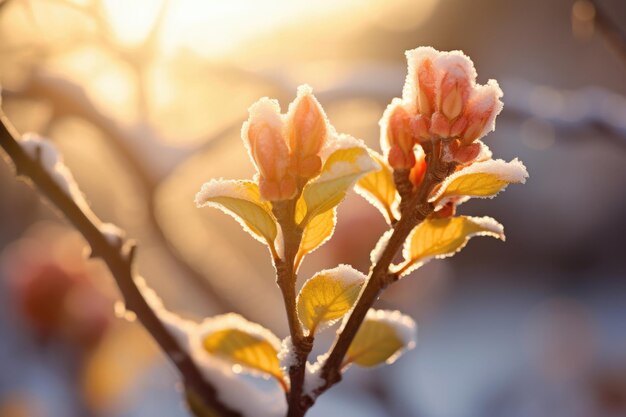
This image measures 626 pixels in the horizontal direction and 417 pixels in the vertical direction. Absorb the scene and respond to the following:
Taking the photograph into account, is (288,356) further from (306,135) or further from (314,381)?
(306,135)

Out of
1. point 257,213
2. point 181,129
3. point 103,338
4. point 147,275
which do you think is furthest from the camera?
point 147,275

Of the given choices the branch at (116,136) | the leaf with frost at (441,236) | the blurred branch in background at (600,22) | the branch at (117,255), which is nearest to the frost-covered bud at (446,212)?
the leaf with frost at (441,236)

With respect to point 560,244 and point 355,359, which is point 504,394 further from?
point 355,359

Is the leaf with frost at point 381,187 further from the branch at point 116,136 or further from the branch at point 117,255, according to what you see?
the branch at point 116,136

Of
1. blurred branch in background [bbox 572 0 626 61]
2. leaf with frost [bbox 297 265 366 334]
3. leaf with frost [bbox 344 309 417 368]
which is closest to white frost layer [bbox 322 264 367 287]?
leaf with frost [bbox 297 265 366 334]

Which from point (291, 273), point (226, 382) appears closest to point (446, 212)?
point (291, 273)

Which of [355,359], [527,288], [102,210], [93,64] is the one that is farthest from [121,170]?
[527,288]

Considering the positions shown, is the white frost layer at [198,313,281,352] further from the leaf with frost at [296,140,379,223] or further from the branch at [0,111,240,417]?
the leaf with frost at [296,140,379,223]
